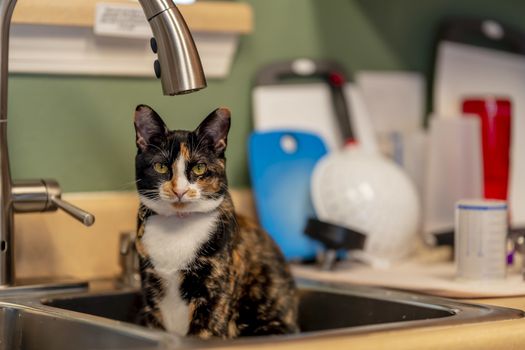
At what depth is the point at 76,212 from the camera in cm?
116

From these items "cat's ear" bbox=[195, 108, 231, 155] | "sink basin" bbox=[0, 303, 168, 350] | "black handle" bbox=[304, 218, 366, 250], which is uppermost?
"cat's ear" bbox=[195, 108, 231, 155]

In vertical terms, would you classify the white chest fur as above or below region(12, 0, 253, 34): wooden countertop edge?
below

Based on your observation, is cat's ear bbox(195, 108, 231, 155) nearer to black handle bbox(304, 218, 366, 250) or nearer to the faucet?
the faucet

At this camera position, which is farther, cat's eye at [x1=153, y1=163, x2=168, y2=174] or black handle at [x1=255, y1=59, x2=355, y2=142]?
black handle at [x1=255, y1=59, x2=355, y2=142]

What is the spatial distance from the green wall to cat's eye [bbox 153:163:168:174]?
429 millimetres

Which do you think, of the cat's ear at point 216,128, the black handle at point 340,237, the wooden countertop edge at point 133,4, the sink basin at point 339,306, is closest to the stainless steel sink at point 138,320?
the sink basin at point 339,306

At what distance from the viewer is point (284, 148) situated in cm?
157

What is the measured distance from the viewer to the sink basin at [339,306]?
1.15 m

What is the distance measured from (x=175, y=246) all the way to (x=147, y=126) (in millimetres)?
141

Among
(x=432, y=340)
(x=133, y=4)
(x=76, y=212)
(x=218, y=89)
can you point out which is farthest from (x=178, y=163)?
(x=218, y=89)

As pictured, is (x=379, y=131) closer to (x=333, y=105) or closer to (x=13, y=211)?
(x=333, y=105)

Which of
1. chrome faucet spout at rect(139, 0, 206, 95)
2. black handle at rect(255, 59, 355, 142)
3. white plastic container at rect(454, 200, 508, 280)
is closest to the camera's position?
chrome faucet spout at rect(139, 0, 206, 95)

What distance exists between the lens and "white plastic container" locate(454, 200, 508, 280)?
1.26 m

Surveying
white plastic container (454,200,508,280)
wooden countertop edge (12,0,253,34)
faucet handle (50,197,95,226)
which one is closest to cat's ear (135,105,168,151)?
faucet handle (50,197,95,226)
